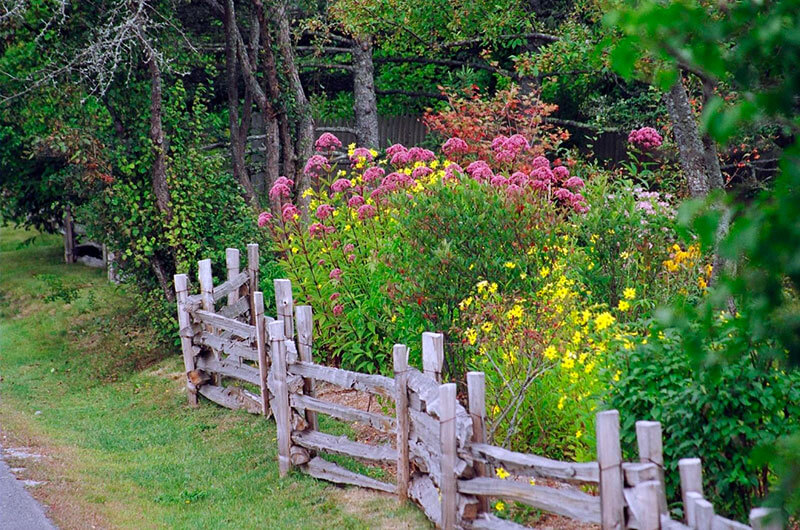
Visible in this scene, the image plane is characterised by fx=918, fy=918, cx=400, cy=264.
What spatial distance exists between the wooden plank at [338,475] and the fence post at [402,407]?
0.41 m

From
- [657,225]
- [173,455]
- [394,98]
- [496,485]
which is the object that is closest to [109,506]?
[173,455]

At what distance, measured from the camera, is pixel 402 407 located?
708 centimetres

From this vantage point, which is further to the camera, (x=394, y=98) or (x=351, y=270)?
(x=394, y=98)

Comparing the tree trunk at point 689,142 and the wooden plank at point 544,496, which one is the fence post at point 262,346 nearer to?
the wooden plank at point 544,496

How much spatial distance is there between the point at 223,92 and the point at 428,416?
43.8 ft

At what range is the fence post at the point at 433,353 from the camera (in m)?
6.70

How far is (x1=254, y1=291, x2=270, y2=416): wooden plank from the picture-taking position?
383 inches

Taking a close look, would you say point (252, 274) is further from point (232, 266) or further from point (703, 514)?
point (703, 514)

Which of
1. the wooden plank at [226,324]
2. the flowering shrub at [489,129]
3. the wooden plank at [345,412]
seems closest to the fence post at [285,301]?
the wooden plank at [226,324]

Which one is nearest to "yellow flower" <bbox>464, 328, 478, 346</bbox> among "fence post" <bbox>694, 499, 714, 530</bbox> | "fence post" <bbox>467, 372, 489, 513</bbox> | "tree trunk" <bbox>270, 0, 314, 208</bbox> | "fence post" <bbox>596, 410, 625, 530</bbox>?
"fence post" <bbox>467, 372, 489, 513</bbox>

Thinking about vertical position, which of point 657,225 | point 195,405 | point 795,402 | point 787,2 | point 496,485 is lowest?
point 195,405

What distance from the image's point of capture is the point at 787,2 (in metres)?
2.53

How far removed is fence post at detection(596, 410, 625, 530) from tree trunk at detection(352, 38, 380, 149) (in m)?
11.9

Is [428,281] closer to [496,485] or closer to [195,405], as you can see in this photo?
[496,485]
